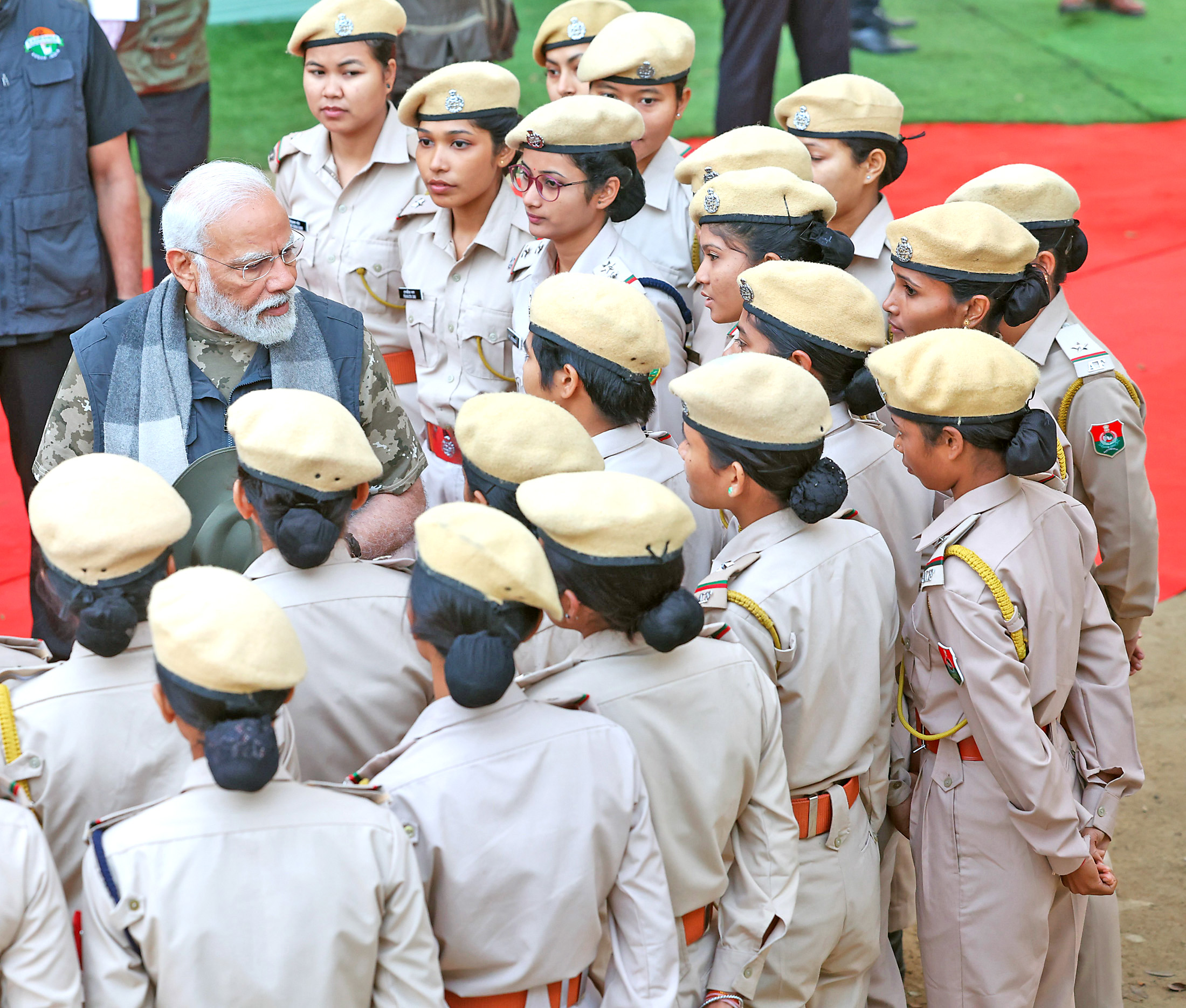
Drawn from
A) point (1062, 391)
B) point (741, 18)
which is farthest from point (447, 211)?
point (741, 18)

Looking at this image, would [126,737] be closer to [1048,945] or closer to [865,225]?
[1048,945]

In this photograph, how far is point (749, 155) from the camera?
11.7ft

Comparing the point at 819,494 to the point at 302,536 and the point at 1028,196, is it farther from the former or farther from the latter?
the point at 1028,196

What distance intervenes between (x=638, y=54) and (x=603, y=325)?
181cm

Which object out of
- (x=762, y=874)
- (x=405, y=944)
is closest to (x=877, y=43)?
(x=762, y=874)

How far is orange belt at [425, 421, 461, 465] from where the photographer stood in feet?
12.7

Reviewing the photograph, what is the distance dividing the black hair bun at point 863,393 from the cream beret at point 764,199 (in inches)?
23.8

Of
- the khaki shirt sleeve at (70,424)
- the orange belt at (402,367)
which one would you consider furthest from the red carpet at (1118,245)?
the khaki shirt sleeve at (70,424)

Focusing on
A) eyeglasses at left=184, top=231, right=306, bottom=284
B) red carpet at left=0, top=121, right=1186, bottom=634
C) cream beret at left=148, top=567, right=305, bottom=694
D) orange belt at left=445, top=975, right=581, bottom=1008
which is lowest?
red carpet at left=0, top=121, right=1186, bottom=634

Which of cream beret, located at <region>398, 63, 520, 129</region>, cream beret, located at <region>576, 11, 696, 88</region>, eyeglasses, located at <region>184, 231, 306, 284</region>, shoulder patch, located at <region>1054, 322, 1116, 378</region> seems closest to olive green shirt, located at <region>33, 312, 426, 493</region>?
eyeglasses, located at <region>184, 231, 306, 284</region>

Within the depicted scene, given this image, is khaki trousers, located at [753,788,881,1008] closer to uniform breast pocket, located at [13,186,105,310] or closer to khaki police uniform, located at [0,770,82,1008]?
khaki police uniform, located at [0,770,82,1008]

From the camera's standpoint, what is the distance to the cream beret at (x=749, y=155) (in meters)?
3.55

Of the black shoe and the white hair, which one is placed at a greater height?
the white hair

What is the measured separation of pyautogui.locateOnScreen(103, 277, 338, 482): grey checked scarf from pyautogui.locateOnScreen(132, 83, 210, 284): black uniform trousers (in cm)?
370
